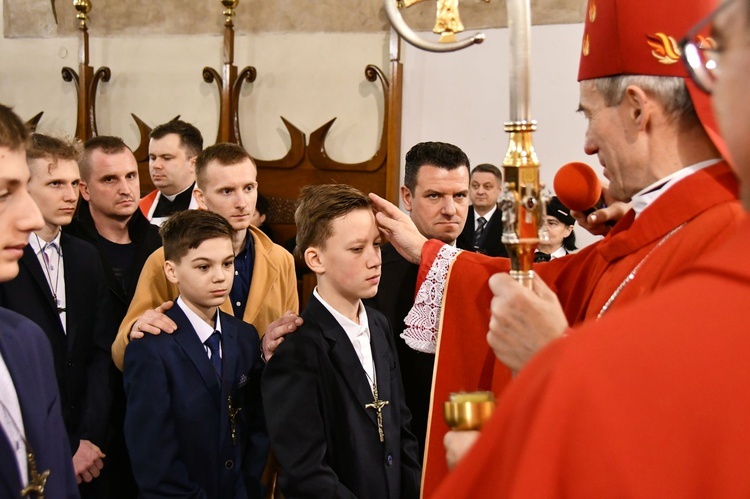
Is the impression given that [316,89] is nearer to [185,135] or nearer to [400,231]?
[185,135]

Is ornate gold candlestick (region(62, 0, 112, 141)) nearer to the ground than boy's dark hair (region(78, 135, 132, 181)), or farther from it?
farther from it

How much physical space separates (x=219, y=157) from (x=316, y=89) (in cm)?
343

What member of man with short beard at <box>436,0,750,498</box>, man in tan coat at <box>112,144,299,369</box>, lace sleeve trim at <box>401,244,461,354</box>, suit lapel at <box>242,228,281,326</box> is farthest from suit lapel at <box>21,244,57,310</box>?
man with short beard at <box>436,0,750,498</box>

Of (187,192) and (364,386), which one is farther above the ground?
(187,192)

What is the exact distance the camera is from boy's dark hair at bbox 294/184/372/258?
2971mm

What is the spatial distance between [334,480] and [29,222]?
48.4 inches

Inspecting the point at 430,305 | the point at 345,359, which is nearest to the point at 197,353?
the point at 345,359

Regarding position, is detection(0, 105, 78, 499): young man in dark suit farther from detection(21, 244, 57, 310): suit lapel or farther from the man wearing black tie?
the man wearing black tie

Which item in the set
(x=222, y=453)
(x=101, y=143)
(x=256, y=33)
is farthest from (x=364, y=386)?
(x=256, y=33)

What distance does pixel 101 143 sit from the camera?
4.32 metres

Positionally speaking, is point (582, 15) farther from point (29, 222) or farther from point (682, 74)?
point (29, 222)

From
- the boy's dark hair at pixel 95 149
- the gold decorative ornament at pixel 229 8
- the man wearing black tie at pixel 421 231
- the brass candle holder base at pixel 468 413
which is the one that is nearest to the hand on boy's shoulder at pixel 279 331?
the man wearing black tie at pixel 421 231

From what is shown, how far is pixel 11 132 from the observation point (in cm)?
192

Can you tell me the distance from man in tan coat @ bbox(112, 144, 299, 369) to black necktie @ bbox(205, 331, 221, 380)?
0.22 meters
